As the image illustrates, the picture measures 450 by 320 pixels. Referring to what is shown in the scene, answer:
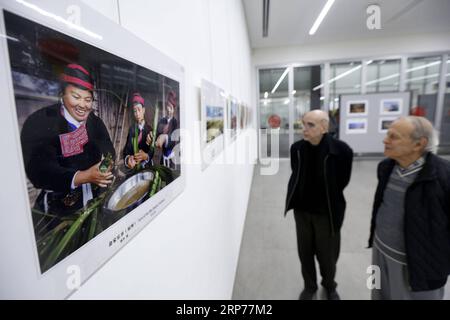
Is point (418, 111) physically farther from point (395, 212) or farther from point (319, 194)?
point (395, 212)

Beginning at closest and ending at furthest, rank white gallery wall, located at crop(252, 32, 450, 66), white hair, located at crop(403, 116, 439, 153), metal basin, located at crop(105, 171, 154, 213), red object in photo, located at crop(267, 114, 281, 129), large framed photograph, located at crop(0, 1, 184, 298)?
large framed photograph, located at crop(0, 1, 184, 298)
metal basin, located at crop(105, 171, 154, 213)
white hair, located at crop(403, 116, 439, 153)
white gallery wall, located at crop(252, 32, 450, 66)
red object in photo, located at crop(267, 114, 281, 129)

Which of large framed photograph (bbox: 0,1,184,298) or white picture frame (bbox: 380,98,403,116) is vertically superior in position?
white picture frame (bbox: 380,98,403,116)

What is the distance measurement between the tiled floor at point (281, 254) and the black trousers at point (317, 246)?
171 mm

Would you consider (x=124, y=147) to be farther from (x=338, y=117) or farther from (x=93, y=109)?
(x=338, y=117)

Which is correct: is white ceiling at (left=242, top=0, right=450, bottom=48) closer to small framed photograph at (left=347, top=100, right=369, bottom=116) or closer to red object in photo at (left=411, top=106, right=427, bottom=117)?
small framed photograph at (left=347, top=100, right=369, bottom=116)

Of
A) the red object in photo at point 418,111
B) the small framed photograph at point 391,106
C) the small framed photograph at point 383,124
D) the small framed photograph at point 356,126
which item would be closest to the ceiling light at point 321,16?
the small framed photograph at point 356,126

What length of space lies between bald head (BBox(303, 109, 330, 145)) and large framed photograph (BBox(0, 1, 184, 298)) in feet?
5.04

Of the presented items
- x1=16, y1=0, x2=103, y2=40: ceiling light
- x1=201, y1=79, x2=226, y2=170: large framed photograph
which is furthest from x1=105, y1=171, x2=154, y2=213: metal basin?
x1=201, y1=79, x2=226, y2=170: large framed photograph

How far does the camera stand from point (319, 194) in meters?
1.93

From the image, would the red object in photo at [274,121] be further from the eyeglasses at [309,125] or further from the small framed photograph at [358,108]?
the eyeglasses at [309,125]

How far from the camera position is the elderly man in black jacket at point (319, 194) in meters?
1.87

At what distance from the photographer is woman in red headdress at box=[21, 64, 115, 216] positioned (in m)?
0.33

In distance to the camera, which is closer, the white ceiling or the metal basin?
the metal basin

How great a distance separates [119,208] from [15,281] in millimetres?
226
